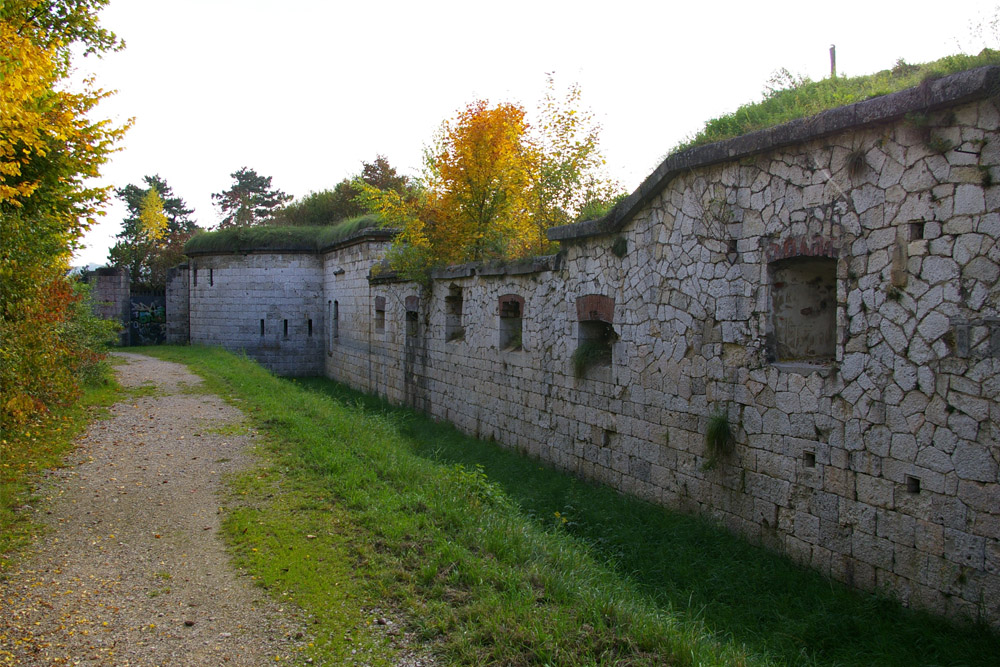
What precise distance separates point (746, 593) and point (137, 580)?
15.1ft

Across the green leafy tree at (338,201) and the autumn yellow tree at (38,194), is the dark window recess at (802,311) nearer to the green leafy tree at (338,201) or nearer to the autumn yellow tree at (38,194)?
the autumn yellow tree at (38,194)

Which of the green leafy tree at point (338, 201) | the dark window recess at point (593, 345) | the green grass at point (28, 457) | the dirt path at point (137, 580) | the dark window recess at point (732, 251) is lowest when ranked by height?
the dirt path at point (137, 580)

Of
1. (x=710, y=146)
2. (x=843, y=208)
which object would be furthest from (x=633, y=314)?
(x=843, y=208)

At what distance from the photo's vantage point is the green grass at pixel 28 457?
5.41 m

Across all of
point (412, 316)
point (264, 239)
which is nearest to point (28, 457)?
point (412, 316)

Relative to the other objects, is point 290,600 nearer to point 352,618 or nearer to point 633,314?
point 352,618

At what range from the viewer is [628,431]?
7.90 metres

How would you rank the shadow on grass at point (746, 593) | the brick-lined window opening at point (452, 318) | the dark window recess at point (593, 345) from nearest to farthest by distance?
the shadow on grass at point (746, 593), the dark window recess at point (593, 345), the brick-lined window opening at point (452, 318)

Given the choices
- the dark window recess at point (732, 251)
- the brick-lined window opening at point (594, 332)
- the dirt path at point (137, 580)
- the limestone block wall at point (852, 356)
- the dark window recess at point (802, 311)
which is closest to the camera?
the dirt path at point (137, 580)

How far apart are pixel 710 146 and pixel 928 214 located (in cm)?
224

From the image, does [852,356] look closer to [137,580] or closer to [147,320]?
[137,580]

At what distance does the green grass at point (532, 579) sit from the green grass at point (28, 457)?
159 centimetres

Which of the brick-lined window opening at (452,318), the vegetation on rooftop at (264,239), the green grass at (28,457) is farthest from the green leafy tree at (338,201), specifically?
the green grass at (28,457)

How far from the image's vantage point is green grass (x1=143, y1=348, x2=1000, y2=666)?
3969mm
